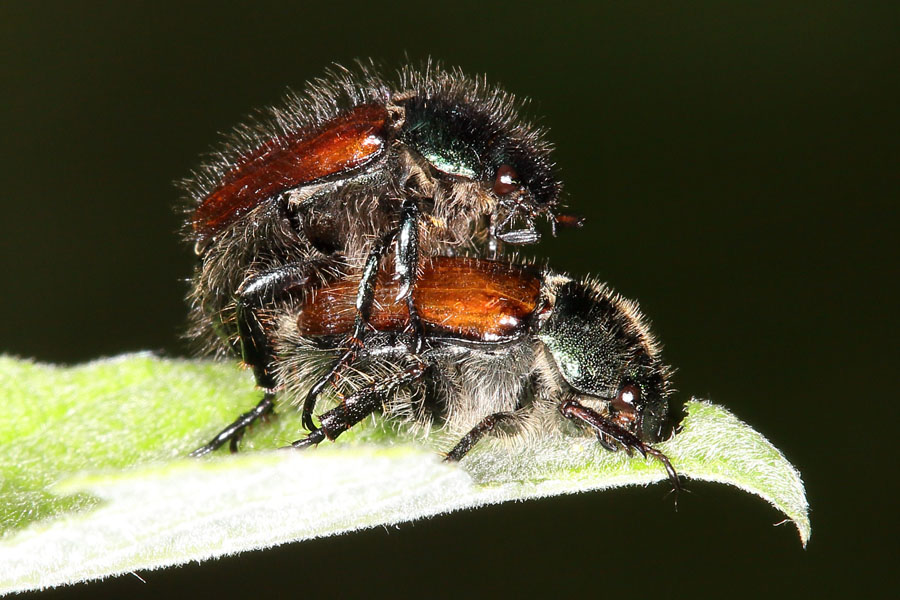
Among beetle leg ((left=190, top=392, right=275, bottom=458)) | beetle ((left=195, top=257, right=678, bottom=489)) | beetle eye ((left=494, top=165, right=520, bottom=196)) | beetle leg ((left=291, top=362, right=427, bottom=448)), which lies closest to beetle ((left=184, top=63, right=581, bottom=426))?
beetle eye ((left=494, top=165, right=520, bottom=196))

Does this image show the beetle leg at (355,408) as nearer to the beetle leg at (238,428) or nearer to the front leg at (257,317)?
the beetle leg at (238,428)

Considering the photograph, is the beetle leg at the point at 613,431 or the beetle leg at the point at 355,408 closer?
the beetle leg at the point at 613,431

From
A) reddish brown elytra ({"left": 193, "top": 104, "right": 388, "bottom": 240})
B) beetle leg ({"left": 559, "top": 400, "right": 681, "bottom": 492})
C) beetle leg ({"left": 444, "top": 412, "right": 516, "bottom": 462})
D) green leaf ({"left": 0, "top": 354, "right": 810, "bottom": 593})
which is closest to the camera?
green leaf ({"left": 0, "top": 354, "right": 810, "bottom": 593})

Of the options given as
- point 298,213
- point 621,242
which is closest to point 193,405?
point 298,213

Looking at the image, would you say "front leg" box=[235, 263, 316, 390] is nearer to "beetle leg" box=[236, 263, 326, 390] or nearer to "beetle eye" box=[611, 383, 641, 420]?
"beetle leg" box=[236, 263, 326, 390]

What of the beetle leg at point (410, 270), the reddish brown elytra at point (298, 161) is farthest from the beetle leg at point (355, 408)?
the reddish brown elytra at point (298, 161)

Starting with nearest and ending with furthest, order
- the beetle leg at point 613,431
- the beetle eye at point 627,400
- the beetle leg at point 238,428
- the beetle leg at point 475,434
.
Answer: the beetle leg at point 613,431
the beetle leg at point 475,434
the beetle eye at point 627,400
the beetle leg at point 238,428

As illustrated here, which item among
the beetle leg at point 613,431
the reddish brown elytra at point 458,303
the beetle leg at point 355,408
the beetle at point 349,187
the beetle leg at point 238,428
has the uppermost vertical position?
the beetle at point 349,187
